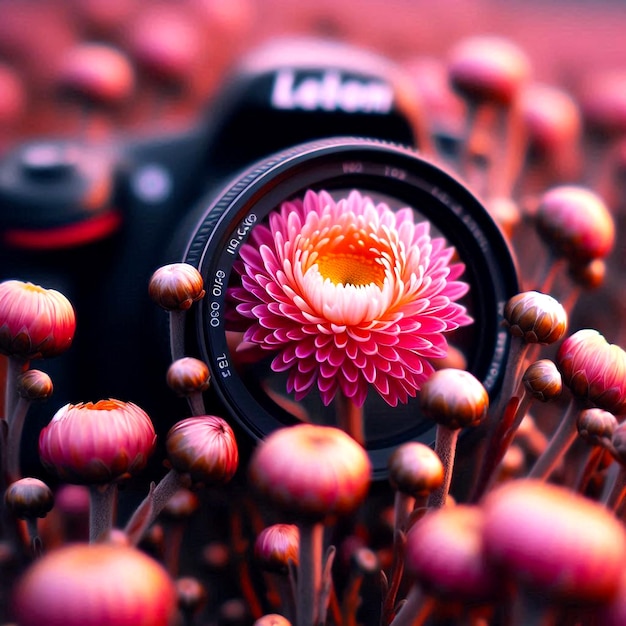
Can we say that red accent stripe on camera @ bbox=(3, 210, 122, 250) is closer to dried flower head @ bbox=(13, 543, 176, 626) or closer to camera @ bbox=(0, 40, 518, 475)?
camera @ bbox=(0, 40, 518, 475)

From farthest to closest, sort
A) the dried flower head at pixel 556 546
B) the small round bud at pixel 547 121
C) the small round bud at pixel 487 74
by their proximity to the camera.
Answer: the small round bud at pixel 547 121
the small round bud at pixel 487 74
the dried flower head at pixel 556 546

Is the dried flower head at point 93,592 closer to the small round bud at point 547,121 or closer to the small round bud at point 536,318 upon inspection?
the small round bud at point 536,318

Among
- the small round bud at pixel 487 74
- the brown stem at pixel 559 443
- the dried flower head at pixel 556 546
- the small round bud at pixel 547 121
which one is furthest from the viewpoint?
the small round bud at pixel 547 121

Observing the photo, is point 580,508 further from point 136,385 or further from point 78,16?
point 78,16

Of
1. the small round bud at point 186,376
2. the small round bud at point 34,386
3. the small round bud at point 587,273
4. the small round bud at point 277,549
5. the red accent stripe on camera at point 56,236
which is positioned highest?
the small round bud at point 587,273

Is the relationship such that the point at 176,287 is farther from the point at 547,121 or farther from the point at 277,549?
the point at 547,121

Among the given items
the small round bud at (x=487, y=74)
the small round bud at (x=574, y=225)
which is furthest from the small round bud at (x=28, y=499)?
the small round bud at (x=487, y=74)

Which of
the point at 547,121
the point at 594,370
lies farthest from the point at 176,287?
the point at 547,121
